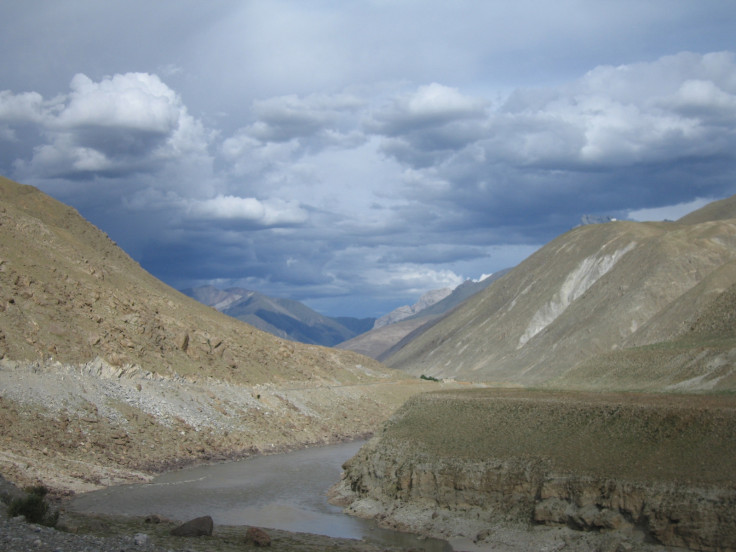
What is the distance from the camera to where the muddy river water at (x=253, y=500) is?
31938 mm

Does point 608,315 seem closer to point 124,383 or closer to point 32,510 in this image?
point 124,383

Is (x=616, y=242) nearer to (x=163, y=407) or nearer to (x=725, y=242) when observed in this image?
(x=725, y=242)

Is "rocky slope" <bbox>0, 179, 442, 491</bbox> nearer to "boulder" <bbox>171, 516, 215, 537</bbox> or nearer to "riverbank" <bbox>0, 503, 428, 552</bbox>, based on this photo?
"riverbank" <bbox>0, 503, 428, 552</bbox>

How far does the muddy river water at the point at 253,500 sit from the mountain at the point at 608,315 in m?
22.2

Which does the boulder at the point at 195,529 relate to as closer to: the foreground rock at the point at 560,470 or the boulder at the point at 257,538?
the boulder at the point at 257,538

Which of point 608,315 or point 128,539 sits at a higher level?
point 608,315

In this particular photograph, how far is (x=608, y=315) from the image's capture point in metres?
118

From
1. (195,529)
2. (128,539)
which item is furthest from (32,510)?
(195,529)

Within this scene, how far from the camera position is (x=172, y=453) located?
48.7m

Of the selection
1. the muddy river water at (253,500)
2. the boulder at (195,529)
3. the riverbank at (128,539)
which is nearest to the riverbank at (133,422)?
the muddy river water at (253,500)

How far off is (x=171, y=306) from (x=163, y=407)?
91.8ft

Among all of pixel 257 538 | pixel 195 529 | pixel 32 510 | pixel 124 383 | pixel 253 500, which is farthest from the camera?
pixel 124 383

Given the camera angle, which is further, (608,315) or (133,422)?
(608,315)

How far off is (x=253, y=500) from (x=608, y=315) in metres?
90.9
